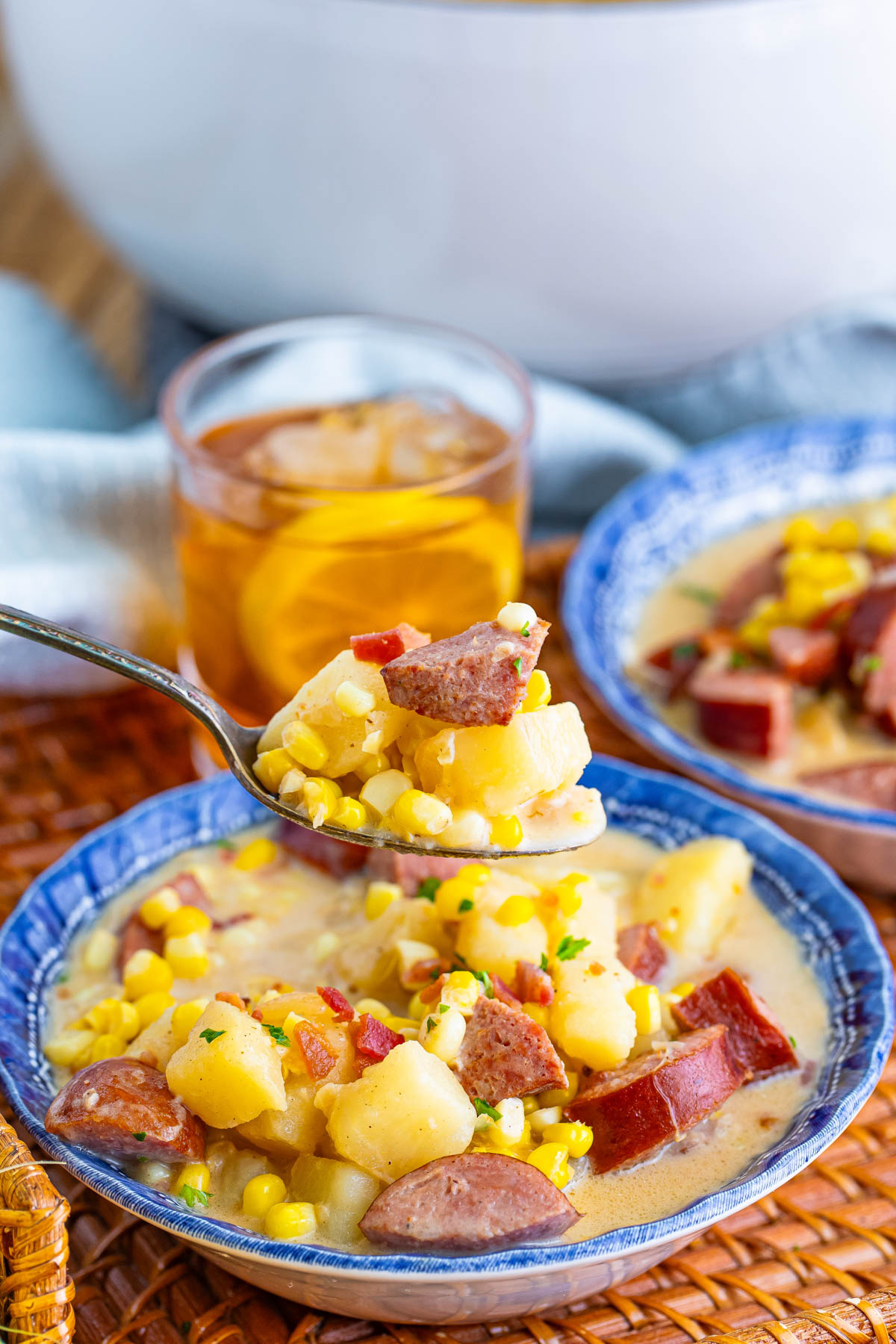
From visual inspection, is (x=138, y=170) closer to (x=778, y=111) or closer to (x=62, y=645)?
(x=778, y=111)

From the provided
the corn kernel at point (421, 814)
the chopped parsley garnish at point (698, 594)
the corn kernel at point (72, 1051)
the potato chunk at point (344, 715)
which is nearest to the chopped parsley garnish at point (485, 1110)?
the corn kernel at point (421, 814)

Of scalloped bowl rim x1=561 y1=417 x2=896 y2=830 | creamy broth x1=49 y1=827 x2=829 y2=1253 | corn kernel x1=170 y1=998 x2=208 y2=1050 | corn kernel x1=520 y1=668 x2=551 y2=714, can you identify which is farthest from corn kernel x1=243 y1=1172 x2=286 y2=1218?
scalloped bowl rim x1=561 y1=417 x2=896 y2=830

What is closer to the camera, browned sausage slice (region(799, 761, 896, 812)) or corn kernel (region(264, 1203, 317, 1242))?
corn kernel (region(264, 1203, 317, 1242))

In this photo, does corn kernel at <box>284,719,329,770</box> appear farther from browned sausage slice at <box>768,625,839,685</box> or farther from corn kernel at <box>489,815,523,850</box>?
→ browned sausage slice at <box>768,625,839,685</box>

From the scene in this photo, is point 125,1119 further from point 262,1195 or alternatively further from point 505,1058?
point 505,1058

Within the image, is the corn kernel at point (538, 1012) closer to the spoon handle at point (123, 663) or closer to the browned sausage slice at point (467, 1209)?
the browned sausage slice at point (467, 1209)

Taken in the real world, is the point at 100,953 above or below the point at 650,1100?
below

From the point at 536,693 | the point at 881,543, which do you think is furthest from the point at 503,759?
the point at 881,543
